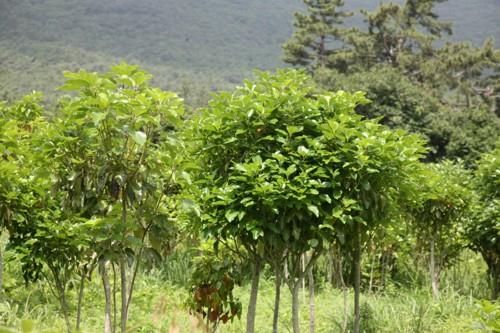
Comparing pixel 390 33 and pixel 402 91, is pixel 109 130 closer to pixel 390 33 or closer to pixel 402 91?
pixel 402 91

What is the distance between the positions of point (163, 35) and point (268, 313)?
231 feet

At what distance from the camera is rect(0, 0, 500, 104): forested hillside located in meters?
53.2

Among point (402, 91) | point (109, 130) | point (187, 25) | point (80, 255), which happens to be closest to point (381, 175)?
point (109, 130)

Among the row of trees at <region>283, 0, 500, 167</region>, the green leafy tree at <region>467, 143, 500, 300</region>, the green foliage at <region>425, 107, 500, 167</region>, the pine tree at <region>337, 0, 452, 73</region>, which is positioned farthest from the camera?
the pine tree at <region>337, 0, 452, 73</region>

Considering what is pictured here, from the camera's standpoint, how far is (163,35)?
73.2 meters

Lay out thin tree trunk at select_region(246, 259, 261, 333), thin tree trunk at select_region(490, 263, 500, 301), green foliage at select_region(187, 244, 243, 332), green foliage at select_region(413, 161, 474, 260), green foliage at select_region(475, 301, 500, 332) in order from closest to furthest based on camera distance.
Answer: green foliage at select_region(475, 301, 500, 332)
thin tree trunk at select_region(246, 259, 261, 333)
green foliage at select_region(187, 244, 243, 332)
green foliage at select_region(413, 161, 474, 260)
thin tree trunk at select_region(490, 263, 500, 301)

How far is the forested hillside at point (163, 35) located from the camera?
53.2 metres

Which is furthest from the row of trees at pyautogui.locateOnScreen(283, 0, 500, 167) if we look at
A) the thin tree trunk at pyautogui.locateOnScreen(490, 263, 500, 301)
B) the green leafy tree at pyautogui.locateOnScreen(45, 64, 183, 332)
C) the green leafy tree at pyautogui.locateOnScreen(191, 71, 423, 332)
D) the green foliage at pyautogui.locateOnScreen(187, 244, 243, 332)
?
the green leafy tree at pyautogui.locateOnScreen(45, 64, 183, 332)

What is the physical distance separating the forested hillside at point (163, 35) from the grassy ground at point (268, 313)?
35.1 m

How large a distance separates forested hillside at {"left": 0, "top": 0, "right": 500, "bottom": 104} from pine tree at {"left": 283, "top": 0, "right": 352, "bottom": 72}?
10.9 m

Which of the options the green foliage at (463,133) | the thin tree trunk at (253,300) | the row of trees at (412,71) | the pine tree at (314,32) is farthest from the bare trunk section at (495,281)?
the pine tree at (314,32)

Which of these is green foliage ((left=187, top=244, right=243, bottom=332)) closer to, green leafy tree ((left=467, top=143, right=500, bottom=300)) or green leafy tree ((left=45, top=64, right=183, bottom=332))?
green leafy tree ((left=45, top=64, right=183, bottom=332))

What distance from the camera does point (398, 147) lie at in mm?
3582

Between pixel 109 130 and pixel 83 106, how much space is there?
211 millimetres
